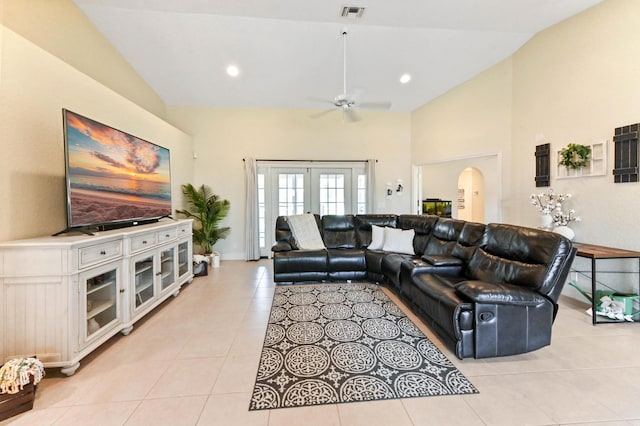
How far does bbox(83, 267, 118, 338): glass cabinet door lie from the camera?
226cm

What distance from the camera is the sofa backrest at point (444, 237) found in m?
3.56

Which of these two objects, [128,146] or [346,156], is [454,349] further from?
[346,156]

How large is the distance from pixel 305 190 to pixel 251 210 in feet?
4.34

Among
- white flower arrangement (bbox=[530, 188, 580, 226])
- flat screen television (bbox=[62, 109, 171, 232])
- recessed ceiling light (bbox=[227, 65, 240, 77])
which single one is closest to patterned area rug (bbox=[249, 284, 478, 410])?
flat screen television (bbox=[62, 109, 171, 232])

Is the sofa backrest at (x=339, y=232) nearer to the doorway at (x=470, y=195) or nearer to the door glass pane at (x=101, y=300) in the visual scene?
the door glass pane at (x=101, y=300)

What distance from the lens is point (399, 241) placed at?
436cm

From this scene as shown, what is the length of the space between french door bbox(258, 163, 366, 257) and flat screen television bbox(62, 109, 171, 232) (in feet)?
8.24

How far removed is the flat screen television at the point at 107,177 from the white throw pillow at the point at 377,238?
3405mm

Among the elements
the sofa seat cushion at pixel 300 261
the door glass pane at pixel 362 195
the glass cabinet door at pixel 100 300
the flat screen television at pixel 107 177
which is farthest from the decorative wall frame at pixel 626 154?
the flat screen television at pixel 107 177

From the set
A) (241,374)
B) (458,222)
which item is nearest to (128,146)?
(241,374)

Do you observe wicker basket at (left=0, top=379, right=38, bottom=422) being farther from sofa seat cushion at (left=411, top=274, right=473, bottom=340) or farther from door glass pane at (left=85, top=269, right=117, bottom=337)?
sofa seat cushion at (left=411, top=274, right=473, bottom=340)

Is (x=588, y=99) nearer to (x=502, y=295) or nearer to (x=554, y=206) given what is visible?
(x=554, y=206)

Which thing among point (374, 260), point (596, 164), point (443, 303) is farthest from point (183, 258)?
point (596, 164)

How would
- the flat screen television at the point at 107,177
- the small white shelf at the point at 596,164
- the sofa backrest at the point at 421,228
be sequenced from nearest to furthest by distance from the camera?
the flat screen television at the point at 107,177 < the small white shelf at the point at 596,164 < the sofa backrest at the point at 421,228
